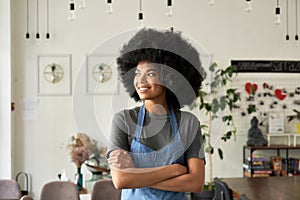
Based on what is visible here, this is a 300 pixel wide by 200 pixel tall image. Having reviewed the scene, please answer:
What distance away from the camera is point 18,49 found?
5348 millimetres

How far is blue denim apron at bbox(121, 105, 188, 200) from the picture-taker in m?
1.49

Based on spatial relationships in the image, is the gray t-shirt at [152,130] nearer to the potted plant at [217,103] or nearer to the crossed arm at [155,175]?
the crossed arm at [155,175]

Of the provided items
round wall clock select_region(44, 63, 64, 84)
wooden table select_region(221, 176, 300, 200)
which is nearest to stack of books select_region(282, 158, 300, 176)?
wooden table select_region(221, 176, 300, 200)

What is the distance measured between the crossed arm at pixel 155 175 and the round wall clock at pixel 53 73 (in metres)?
4.00

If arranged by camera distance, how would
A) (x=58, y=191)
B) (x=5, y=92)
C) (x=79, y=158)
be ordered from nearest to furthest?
(x=58, y=191) → (x=79, y=158) → (x=5, y=92)

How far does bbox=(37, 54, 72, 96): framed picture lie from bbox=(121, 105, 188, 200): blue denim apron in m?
3.99

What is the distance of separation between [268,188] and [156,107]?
2.43 m

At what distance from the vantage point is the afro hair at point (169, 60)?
1.52 m

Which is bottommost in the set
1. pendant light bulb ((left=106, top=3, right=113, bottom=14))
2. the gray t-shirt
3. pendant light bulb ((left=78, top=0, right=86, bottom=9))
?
the gray t-shirt

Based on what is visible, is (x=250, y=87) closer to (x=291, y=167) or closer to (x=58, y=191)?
(x=291, y=167)

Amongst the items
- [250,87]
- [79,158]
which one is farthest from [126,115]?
[250,87]

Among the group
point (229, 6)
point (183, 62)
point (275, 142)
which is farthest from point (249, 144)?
point (183, 62)

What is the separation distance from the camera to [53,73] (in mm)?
5367

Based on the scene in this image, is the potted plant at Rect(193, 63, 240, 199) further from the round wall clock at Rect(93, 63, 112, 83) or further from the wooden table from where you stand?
the round wall clock at Rect(93, 63, 112, 83)
